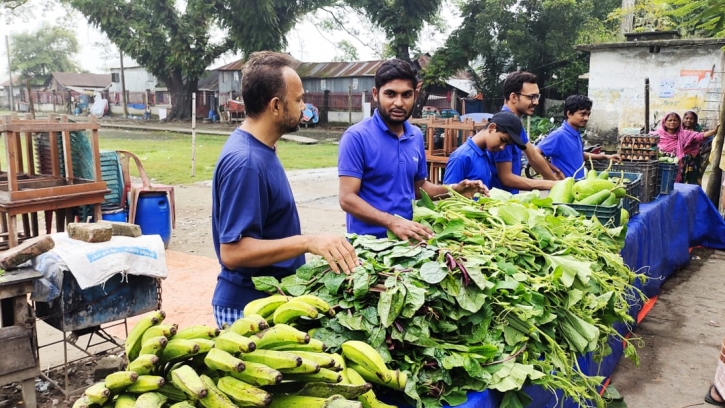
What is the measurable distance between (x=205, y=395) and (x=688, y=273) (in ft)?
23.2

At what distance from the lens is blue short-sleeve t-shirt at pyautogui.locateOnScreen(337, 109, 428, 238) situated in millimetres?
3195

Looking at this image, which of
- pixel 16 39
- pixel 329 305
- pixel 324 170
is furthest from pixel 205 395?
pixel 16 39

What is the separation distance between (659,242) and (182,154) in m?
16.2

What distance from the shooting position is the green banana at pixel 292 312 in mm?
1755

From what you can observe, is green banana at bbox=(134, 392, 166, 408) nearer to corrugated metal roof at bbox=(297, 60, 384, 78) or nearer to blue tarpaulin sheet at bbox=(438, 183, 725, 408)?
blue tarpaulin sheet at bbox=(438, 183, 725, 408)

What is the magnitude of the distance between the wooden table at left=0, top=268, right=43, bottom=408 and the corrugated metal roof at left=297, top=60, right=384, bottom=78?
28.1m

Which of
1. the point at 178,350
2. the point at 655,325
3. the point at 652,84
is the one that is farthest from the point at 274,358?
the point at 652,84

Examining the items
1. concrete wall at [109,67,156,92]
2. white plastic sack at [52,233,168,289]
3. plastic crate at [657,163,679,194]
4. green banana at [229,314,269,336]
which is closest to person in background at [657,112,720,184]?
plastic crate at [657,163,679,194]

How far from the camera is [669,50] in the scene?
51.4 feet

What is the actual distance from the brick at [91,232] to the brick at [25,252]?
37 centimetres

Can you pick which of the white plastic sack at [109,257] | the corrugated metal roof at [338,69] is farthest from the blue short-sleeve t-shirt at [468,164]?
the corrugated metal roof at [338,69]

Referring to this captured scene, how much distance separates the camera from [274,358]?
4.74 ft

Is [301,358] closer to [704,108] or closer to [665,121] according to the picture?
[665,121]

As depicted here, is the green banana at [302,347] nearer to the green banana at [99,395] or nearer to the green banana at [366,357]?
the green banana at [366,357]
